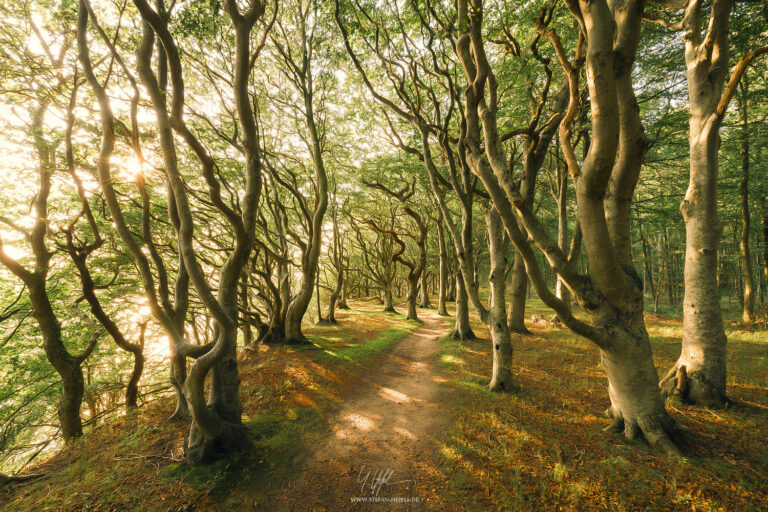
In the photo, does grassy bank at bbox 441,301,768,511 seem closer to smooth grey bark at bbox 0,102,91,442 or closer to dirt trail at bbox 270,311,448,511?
dirt trail at bbox 270,311,448,511

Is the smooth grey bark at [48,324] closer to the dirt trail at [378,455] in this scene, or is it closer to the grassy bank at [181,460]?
the grassy bank at [181,460]

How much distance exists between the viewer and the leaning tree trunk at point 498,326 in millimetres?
6391

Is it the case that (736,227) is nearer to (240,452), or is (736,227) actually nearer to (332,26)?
(332,26)

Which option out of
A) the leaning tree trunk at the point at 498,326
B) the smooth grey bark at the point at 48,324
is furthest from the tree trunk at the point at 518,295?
the smooth grey bark at the point at 48,324

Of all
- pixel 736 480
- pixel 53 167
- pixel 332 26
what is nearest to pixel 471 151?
pixel 736 480

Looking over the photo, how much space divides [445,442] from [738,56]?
13660 mm

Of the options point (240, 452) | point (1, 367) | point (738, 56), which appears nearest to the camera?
point (240, 452)

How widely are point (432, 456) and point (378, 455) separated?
3.12ft

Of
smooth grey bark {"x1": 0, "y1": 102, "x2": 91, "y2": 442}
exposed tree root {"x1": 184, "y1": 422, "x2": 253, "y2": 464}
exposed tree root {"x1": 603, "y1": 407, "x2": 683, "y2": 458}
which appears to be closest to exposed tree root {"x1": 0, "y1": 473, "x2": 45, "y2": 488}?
exposed tree root {"x1": 184, "y1": 422, "x2": 253, "y2": 464}

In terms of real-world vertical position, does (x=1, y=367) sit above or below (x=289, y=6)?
below

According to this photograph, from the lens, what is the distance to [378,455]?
464cm

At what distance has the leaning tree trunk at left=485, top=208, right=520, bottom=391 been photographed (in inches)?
252

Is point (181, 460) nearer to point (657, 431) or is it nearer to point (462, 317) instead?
point (657, 431)

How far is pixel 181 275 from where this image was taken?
510 centimetres
